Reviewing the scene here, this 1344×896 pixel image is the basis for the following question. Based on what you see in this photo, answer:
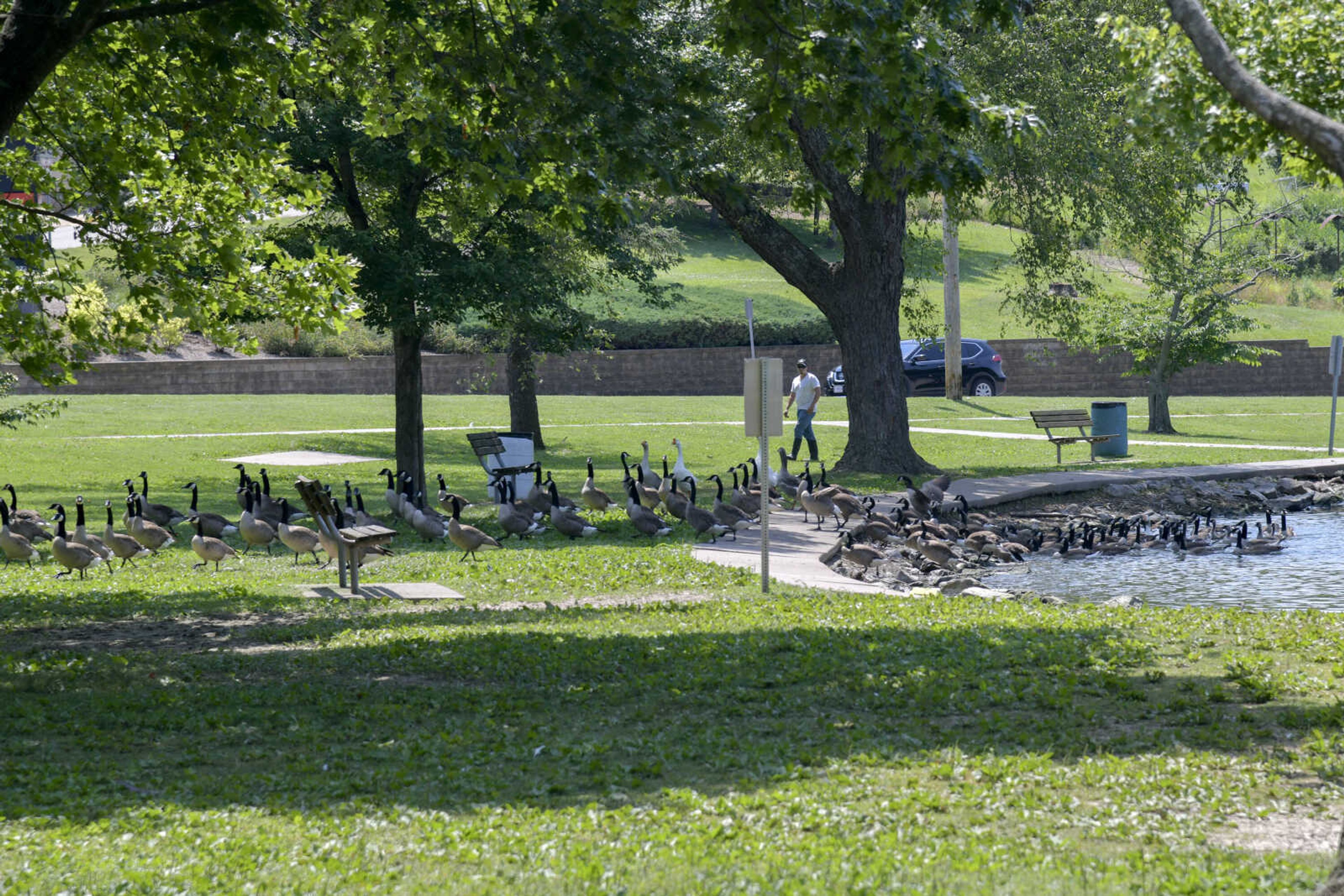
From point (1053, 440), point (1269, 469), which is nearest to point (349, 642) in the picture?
point (1269, 469)

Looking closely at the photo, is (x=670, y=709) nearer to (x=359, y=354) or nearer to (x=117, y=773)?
(x=117, y=773)

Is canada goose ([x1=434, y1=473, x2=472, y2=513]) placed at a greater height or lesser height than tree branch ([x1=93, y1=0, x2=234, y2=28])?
lesser

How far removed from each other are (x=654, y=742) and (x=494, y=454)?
1474 centimetres

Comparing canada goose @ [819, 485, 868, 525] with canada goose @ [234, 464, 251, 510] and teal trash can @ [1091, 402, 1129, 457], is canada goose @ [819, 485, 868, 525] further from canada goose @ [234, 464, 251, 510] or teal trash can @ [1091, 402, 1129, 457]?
teal trash can @ [1091, 402, 1129, 457]

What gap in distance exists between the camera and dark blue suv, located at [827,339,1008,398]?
49.7 meters

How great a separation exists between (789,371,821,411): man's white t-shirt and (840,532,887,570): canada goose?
11.1m

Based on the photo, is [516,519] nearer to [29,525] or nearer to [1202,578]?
[29,525]

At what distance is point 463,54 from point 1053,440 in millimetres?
19324

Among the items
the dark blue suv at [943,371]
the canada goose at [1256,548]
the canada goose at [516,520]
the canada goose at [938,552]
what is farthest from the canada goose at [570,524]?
the dark blue suv at [943,371]

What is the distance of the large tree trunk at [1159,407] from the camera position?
114 ft

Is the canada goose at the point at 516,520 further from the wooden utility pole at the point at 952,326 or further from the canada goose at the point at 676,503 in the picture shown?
the wooden utility pole at the point at 952,326

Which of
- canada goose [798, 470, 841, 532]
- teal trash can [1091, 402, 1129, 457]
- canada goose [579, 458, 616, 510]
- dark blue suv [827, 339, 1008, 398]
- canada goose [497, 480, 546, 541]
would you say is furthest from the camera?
dark blue suv [827, 339, 1008, 398]

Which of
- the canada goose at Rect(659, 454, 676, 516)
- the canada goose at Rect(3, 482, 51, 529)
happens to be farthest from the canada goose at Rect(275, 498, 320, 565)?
the canada goose at Rect(659, 454, 676, 516)

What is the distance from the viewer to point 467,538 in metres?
16.3
